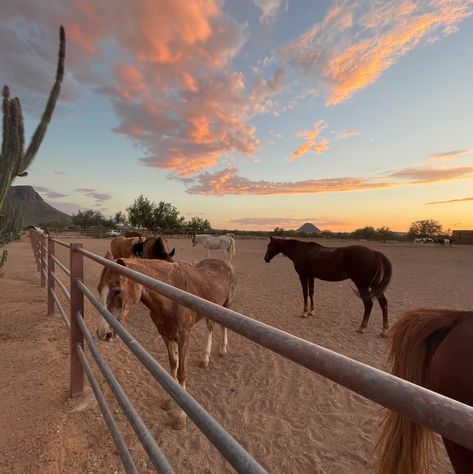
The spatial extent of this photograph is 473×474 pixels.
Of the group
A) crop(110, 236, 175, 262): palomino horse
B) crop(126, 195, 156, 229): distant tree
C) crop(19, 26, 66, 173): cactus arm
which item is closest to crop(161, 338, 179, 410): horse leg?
crop(110, 236, 175, 262): palomino horse

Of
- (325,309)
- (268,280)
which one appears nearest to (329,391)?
(325,309)

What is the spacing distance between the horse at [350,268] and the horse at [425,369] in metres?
4.78

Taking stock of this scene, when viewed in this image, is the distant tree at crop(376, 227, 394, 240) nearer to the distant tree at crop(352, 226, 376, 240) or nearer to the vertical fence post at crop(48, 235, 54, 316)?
the distant tree at crop(352, 226, 376, 240)

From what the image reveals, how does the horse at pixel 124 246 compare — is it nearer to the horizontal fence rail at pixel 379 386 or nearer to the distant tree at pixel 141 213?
the horizontal fence rail at pixel 379 386

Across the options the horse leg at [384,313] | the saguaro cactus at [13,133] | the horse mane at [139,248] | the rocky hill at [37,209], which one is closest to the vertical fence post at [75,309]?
the saguaro cactus at [13,133]

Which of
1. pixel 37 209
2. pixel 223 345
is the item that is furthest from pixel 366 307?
pixel 37 209

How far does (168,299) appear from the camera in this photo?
10.8 ft

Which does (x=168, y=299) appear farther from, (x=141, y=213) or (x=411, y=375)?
(x=141, y=213)

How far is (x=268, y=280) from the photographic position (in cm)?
1229

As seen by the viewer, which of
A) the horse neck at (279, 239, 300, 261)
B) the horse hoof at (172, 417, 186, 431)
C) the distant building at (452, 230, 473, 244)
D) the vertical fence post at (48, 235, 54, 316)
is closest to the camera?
the horse hoof at (172, 417, 186, 431)

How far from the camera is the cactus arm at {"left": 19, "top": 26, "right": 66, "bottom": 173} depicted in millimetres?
6286

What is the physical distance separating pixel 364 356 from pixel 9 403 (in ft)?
16.1

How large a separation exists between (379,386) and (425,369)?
1.51 metres

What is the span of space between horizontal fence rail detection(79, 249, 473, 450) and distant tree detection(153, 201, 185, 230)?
185 feet
